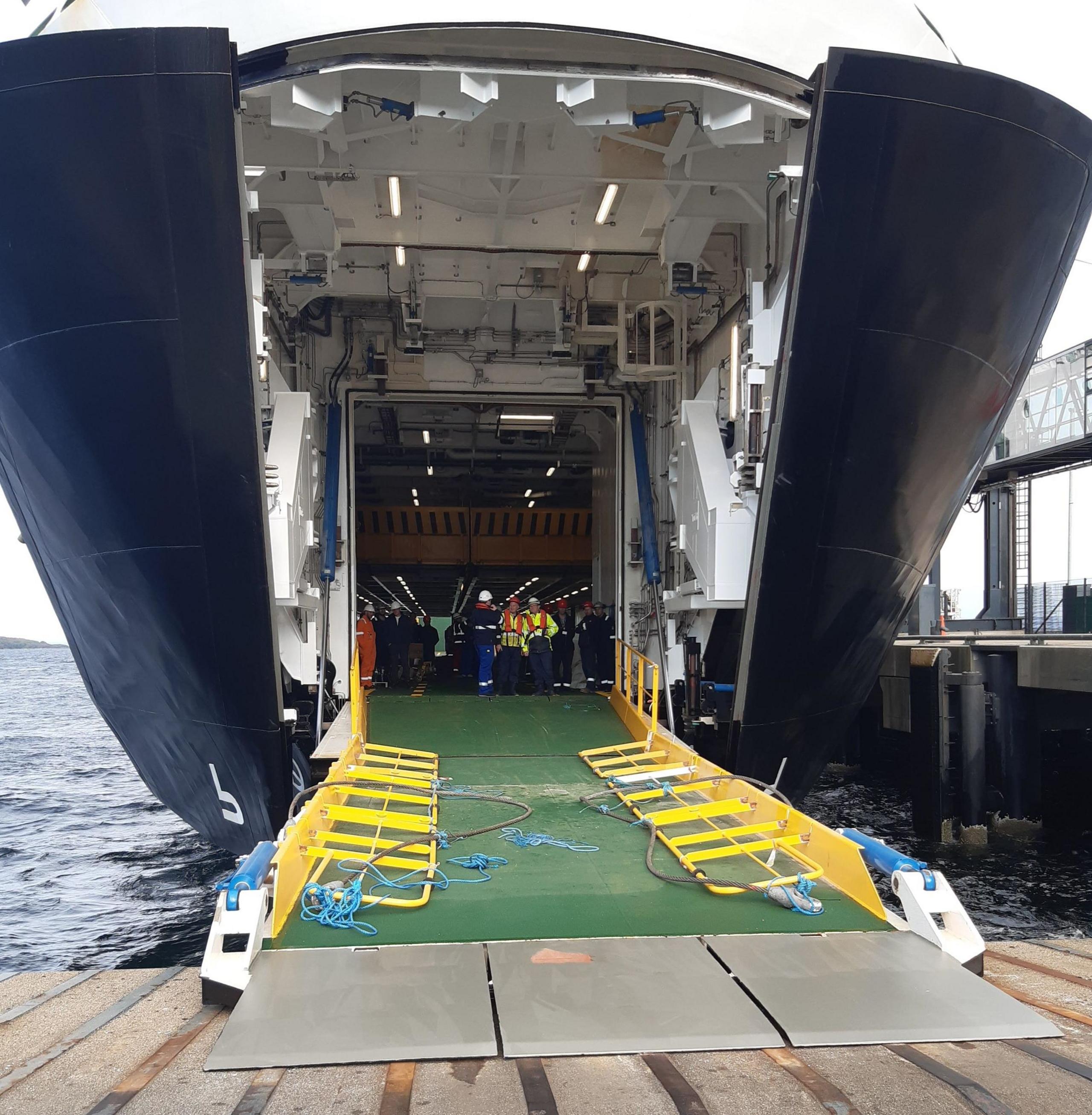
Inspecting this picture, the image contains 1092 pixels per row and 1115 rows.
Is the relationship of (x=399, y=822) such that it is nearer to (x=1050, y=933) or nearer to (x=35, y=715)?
(x=1050, y=933)

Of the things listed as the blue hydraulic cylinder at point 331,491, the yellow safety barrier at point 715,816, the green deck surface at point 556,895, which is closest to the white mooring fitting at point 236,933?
the green deck surface at point 556,895

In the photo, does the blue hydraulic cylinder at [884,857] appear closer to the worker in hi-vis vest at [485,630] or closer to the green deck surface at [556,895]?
the green deck surface at [556,895]

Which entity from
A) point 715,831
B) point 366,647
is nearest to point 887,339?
point 715,831

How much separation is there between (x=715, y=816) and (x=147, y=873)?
24.6 feet

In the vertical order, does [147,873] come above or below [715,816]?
below

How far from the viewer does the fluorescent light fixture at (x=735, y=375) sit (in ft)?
24.1

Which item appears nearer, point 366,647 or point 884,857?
point 884,857

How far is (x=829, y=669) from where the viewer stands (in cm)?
701

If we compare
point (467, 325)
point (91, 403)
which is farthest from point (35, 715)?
point (91, 403)

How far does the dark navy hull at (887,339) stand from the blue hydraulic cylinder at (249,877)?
355 cm

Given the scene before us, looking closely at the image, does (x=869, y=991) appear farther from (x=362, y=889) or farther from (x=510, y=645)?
(x=510, y=645)

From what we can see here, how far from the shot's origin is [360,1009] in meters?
3.29

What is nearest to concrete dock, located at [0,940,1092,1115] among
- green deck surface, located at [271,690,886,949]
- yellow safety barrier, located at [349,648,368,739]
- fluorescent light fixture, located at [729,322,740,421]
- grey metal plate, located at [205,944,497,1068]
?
grey metal plate, located at [205,944,497,1068]

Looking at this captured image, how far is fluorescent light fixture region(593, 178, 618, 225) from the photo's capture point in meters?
8.11
